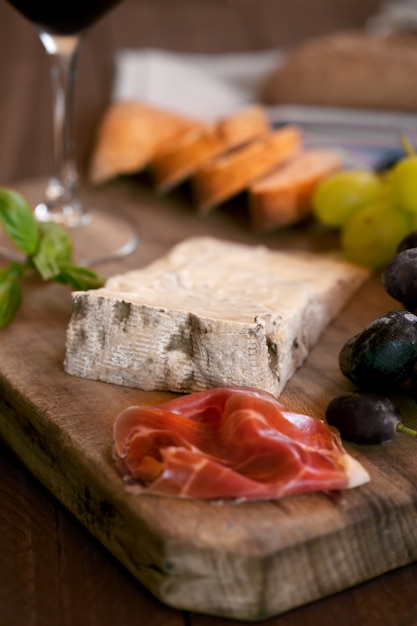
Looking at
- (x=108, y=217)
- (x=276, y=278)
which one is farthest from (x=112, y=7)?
(x=276, y=278)

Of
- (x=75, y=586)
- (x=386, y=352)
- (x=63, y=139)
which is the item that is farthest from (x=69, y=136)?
(x=75, y=586)

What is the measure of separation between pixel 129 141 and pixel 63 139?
286mm

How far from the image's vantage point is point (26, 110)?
99.6 inches

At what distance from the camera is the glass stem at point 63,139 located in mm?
1661

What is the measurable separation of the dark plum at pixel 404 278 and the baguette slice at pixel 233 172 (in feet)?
1.97

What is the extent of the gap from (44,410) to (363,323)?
58 centimetres

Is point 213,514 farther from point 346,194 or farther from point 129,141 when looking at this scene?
point 129,141

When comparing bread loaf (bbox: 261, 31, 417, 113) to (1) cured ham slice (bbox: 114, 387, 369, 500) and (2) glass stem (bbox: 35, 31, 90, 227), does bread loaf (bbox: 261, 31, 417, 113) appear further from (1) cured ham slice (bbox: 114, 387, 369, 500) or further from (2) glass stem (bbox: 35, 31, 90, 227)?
(1) cured ham slice (bbox: 114, 387, 369, 500)

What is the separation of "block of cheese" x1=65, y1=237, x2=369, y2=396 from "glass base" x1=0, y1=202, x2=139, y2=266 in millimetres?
285

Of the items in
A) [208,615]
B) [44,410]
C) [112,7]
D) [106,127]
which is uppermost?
[112,7]

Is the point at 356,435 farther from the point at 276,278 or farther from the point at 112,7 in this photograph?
the point at 112,7

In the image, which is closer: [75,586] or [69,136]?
[75,586]

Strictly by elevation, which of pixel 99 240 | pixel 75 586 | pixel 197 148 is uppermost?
pixel 197 148

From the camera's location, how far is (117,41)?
3.12m
